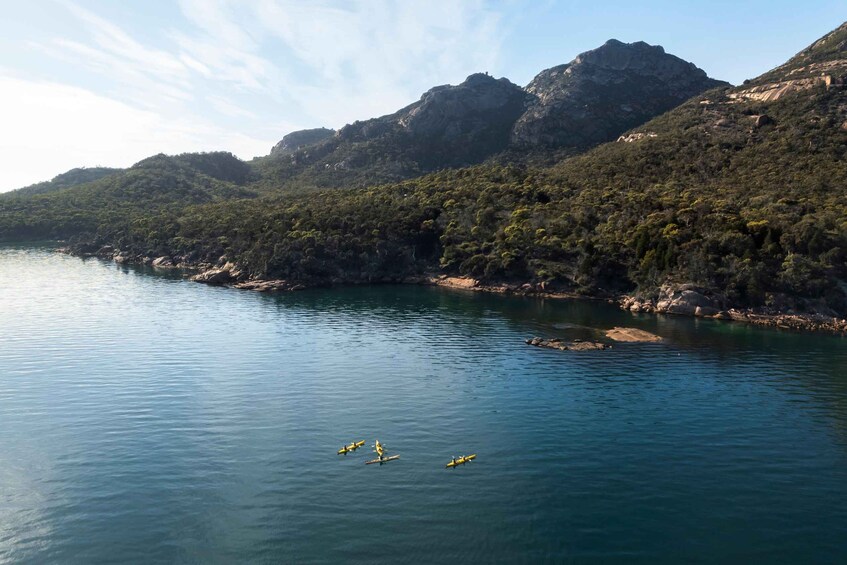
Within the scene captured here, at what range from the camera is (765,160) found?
144 m

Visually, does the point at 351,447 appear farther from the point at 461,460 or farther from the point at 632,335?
the point at 632,335

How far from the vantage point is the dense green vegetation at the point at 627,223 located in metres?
104

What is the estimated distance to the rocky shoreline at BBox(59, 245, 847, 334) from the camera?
95.1 m

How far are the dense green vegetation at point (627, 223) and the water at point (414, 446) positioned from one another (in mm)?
21430

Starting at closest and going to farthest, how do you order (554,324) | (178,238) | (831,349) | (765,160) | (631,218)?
(831,349)
(554,324)
(631,218)
(765,160)
(178,238)

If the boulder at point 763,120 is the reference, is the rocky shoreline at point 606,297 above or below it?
below

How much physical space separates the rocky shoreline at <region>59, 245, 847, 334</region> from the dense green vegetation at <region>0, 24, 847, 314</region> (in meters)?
2.12

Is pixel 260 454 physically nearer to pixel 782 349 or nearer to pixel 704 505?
pixel 704 505

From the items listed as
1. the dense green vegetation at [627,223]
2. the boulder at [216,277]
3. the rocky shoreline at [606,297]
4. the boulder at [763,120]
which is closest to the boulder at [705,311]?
the rocky shoreline at [606,297]

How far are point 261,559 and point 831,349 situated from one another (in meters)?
80.8

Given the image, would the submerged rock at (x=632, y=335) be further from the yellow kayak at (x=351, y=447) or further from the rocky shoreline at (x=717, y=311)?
the yellow kayak at (x=351, y=447)

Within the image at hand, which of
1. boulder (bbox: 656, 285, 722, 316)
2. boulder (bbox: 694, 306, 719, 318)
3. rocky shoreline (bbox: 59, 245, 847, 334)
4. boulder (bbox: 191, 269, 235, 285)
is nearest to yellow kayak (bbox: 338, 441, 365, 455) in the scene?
rocky shoreline (bbox: 59, 245, 847, 334)

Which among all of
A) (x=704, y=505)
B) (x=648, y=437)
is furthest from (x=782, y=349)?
(x=704, y=505)

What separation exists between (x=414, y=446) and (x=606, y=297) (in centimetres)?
8730
